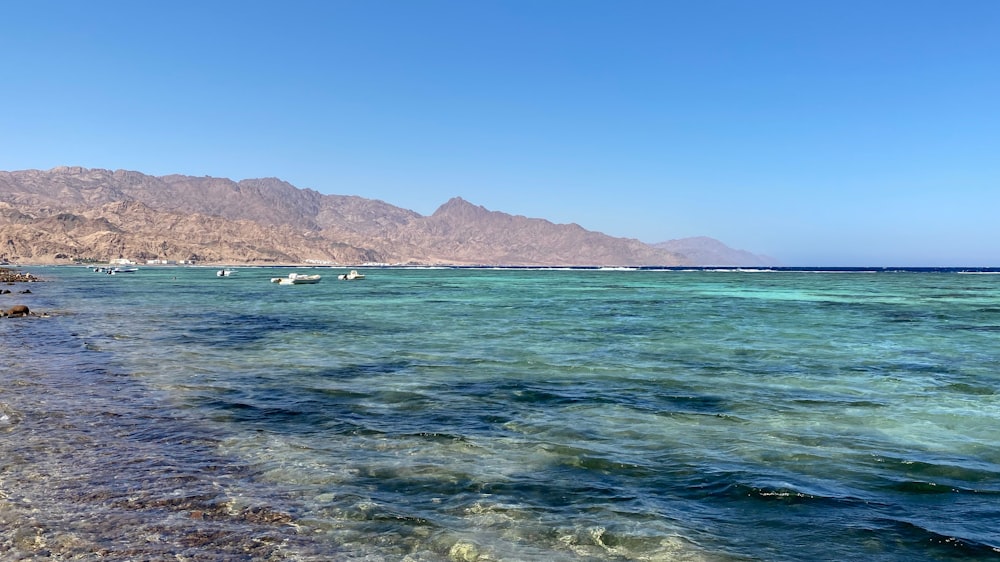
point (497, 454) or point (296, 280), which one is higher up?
point (497, 454)

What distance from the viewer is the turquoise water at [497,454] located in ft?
26.9

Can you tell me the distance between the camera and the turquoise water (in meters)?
8.20

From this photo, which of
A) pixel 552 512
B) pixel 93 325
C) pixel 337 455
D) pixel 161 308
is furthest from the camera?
pixel 161 308

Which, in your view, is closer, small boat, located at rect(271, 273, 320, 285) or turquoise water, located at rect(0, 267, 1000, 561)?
turquoise water, located at rect(0, 267, 1000, 561)

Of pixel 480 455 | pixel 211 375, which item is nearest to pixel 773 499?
pixel 480 455

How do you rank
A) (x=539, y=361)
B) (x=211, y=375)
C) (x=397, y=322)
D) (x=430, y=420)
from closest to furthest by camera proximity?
(x=430, y=420), (x=211, y=375), (x=539, y=361), (x=397, y=322)

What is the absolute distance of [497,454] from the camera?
12117 mm

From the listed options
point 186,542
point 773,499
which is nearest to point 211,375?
point 186,542

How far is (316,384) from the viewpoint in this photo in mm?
19219

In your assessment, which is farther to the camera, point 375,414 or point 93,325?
point 93,325

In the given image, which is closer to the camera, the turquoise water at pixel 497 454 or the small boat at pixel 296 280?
the turquoise water at pixel 497 454

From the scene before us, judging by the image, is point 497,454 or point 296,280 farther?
point 296,280

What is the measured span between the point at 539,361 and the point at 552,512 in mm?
15185

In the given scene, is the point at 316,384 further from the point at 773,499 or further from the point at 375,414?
the point at 773,499
